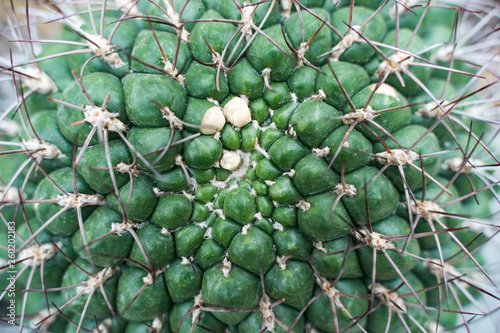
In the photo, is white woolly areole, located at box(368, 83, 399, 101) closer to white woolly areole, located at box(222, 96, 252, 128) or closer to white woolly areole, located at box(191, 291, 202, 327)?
white woolly areole, located at box(222, 96, 252, 128)

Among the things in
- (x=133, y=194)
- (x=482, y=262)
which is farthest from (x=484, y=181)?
(x=133, y=194)

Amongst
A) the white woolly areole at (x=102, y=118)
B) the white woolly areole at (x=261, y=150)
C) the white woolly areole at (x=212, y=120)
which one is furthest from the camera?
the white woolly areole at (x=261, y=150)

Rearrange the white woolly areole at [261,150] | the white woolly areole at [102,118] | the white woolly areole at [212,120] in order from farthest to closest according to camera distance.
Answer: the white woolly areole at [261,150]
the white woolly areole at [212,120]
the white woolly areole at [102,118]

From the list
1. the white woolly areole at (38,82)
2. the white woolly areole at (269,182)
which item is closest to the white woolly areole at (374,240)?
the white woolly areole at (269,182)

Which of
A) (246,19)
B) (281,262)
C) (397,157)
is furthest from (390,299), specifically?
(246,19)

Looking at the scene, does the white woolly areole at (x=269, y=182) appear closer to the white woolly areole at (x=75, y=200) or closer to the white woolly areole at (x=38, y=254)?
the white woolly areole at (x=75, y=200)

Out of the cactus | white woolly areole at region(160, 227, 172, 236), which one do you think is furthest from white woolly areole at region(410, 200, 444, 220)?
white woolly areole at region(160, 227, 172, 236)

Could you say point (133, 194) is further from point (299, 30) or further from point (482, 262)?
point (482, 262)
